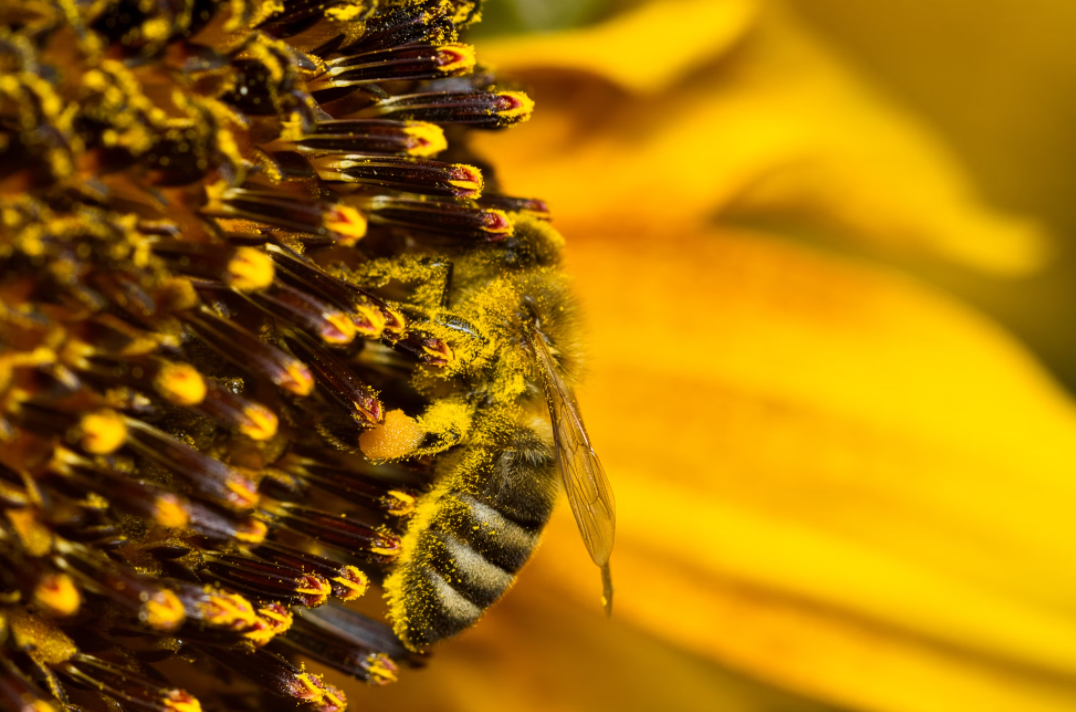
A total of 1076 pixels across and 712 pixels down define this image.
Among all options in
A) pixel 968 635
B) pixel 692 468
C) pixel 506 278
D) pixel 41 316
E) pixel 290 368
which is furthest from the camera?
pixel 692 468

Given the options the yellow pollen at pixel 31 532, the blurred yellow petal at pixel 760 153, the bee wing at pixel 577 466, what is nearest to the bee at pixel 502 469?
the bee wing at pixel 577 466

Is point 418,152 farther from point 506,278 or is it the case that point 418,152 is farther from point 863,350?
point 863,350

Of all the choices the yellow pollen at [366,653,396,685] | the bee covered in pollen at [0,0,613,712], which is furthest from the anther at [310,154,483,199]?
the yellow pollen at [366,653,396,685]

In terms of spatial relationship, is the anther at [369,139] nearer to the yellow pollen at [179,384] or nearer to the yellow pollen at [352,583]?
the yellow pollen at [179,384]

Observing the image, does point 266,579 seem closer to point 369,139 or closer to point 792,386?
point 369,139

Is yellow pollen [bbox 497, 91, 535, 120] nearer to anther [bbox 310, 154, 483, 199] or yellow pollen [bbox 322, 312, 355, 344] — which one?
anther [bbox 310, 154, 483, 199]

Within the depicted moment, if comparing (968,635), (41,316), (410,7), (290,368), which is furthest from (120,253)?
(968,635)

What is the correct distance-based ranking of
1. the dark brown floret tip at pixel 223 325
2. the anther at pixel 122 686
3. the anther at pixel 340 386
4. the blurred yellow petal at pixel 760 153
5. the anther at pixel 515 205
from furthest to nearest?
the blurred yellow petal at pixel 760 153, the anther at pixel 515 205, the anther at pixel 340 386, the anther at pixel 122 686, the dark brown floret tip at pixel 223 325
